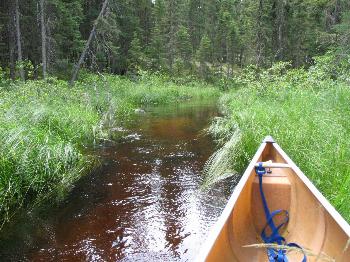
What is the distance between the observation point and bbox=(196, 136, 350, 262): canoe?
2627mm

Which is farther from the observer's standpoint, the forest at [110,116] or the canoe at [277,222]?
the forest at [110,116]

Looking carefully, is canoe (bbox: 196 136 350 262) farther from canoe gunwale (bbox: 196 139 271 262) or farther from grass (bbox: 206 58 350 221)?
grass (bbox: 206 58 350 221)

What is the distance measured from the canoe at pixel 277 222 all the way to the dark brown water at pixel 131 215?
103cm

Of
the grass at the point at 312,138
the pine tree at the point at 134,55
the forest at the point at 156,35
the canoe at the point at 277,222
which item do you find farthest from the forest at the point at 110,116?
the pine tree at the point at 134,55

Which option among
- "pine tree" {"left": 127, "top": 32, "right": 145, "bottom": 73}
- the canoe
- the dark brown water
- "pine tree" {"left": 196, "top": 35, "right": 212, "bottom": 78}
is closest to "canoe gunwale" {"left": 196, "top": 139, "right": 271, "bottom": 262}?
the canoe

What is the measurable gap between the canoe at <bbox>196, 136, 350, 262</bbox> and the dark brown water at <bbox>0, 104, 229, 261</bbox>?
1025 millimetres

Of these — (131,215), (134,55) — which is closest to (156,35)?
(134,55)

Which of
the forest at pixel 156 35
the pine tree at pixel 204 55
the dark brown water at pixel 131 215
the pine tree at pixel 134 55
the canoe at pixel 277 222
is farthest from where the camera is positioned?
the pine tree at pixel 204 55

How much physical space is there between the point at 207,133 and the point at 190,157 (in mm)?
2716

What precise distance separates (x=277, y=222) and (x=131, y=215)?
7.75ft

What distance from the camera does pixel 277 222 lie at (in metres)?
3.84

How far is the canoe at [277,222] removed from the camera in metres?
2.63

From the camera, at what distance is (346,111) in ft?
19.6

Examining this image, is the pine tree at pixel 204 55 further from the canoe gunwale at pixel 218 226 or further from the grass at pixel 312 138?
the canoe gunwale at pixel 218 226
